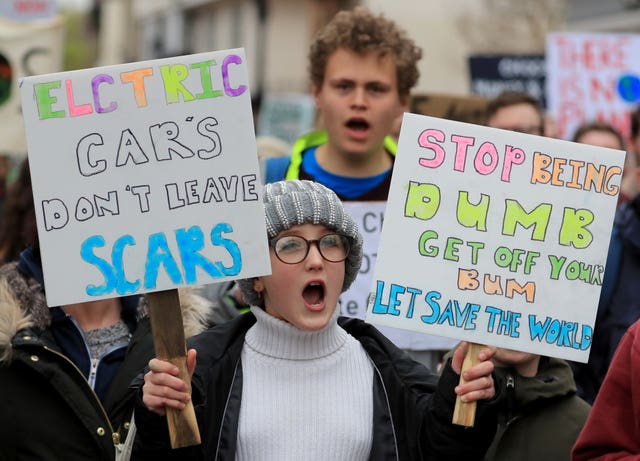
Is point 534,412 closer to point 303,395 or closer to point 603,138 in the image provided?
point 303,395

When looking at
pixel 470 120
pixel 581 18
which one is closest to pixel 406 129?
pixel 470 120

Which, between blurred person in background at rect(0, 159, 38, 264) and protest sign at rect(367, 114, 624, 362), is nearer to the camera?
protest sign at rect(367, 114, 624, 362)

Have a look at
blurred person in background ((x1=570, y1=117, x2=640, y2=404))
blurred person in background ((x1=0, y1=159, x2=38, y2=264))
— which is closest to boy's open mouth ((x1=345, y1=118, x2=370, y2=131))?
blurred person in background ((x1=570, y1=117, x2=640, y2=404))

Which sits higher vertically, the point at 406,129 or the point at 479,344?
the point at 406,129

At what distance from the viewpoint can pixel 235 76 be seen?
3.36m

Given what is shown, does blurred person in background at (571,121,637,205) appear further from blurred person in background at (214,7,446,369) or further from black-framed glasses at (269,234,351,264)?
black-framed glasses at (269,234,351,264)

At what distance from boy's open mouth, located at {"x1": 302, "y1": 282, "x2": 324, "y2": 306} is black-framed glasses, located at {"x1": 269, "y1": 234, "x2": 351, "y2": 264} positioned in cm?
8

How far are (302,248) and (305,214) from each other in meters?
0.09

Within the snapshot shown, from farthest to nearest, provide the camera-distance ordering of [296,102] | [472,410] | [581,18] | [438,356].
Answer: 1. [581,18]
2. [296,102]
3. [438,356]
4. [472,410]

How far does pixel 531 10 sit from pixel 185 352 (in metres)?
21.2

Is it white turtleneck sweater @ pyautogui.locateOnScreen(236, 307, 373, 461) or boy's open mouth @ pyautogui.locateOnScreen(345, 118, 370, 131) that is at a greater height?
boy's open mouth @ pyautogui.locateOnScreen(345, 118, 370, 131)

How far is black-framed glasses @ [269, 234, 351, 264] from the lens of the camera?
11.1ft

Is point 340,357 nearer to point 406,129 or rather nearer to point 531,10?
point 406,129

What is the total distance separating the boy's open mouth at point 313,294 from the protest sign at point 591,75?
5.55 m
